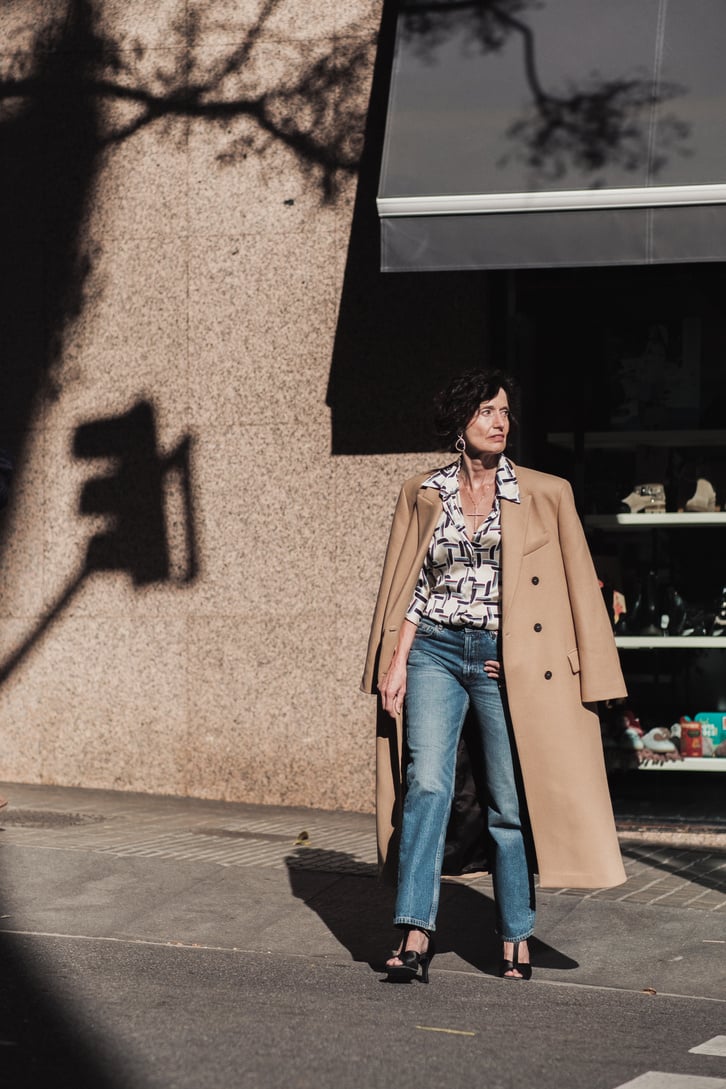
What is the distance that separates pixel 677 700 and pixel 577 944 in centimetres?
275

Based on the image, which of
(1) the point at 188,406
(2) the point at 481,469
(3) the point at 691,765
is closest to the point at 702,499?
(3) the point at 691,765

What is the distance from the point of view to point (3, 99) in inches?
378

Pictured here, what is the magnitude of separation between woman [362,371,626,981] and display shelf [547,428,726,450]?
3076 mm

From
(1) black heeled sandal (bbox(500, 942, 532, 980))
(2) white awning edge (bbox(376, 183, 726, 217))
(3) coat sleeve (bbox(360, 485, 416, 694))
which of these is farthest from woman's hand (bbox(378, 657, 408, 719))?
(2) white awning edge (bbox(376, 183, 726, 217))

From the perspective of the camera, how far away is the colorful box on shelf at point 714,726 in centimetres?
850

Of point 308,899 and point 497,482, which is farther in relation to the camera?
point 308,899

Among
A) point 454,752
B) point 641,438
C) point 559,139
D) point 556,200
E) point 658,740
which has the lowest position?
point 658,740

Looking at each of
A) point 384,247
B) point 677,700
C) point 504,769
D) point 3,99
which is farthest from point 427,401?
point 504,769

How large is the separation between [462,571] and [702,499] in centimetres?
336

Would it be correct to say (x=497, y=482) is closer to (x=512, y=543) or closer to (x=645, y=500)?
(x=512, y=543)

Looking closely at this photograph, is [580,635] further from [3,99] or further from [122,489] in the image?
[3,99]

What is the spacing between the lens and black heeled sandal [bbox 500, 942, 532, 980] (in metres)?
5.45

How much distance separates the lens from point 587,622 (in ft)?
17.6

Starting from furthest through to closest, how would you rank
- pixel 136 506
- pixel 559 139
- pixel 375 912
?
pixel 136 506
pixel 559 139
pixel 375 912
